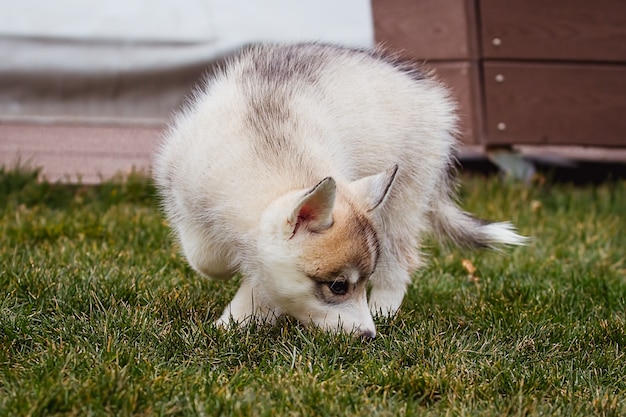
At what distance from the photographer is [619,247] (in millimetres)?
5691

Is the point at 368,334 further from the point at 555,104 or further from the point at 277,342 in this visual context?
the point at 555,104

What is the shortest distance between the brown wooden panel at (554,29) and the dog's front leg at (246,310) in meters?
4.10

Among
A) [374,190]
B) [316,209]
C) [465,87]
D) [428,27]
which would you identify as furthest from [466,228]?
[428,27]

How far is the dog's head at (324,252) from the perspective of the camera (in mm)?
3111

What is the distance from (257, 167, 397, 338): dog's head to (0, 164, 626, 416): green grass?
111mm

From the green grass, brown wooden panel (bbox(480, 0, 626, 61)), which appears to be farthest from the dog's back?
brown wooden panel (bbox(480, 0, 626, 61))

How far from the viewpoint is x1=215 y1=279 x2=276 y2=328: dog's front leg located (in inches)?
138

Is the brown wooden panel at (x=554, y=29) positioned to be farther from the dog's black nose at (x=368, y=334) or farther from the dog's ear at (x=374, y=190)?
the dog's black nose at (x=368, y=334)

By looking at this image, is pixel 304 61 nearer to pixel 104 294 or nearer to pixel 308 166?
pixel 308 166

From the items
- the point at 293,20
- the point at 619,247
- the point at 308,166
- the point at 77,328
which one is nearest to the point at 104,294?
the point at 77,328

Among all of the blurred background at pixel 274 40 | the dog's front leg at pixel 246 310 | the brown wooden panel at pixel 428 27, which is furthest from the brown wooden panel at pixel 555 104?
the dog's front leg at pixel 246 310

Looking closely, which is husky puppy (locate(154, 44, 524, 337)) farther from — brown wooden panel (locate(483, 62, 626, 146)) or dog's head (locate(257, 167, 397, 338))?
brown wooden panel (locate(483, 62, 626, 146))

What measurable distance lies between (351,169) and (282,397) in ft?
4.05

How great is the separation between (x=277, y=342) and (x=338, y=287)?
322 millimetres
